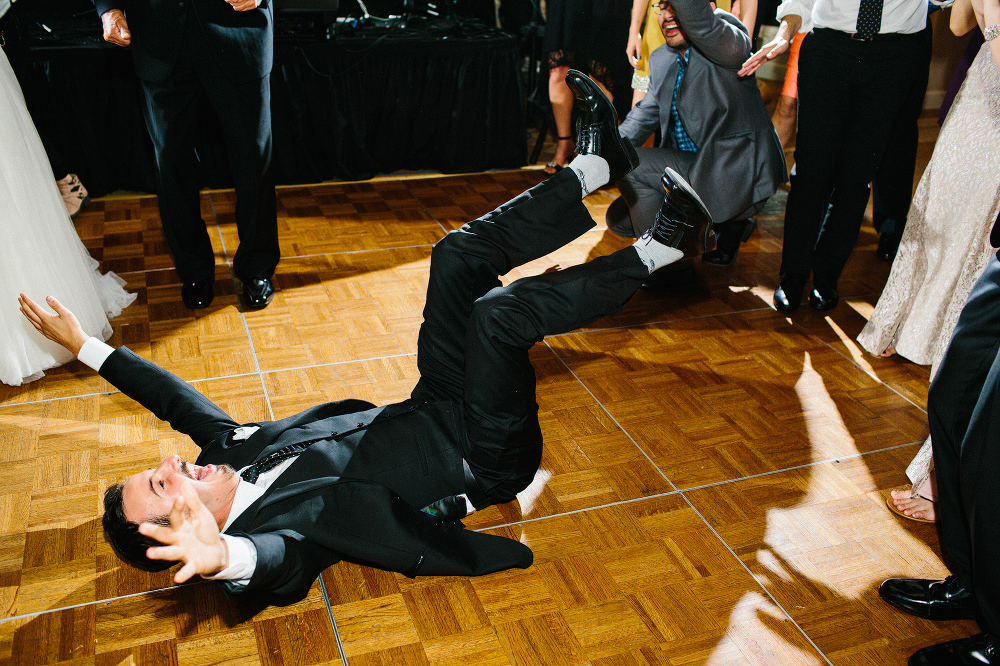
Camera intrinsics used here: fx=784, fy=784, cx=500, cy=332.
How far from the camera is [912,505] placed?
1.98 m

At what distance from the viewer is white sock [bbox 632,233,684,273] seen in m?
1.87

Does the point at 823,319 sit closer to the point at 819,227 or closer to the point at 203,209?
the point at 819,227

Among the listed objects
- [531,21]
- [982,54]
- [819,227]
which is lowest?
[819,227]

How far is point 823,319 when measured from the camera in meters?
3.00

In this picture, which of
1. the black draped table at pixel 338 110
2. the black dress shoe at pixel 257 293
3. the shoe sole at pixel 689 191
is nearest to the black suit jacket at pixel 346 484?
the shoe sole at pixel 689 191

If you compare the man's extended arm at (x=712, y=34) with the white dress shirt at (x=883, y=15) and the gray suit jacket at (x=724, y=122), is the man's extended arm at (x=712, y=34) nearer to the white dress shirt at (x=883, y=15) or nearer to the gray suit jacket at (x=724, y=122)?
the gray suit jacket at (x=724, y=122)

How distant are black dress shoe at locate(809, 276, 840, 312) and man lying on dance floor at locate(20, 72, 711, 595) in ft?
4.05

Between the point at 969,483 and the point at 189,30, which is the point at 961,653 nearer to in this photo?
the point at 969,483

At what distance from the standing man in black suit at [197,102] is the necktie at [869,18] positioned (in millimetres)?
1972

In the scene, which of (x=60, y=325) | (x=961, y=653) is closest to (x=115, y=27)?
(x=60, y=325)

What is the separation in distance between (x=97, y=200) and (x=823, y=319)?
3324 millimetres

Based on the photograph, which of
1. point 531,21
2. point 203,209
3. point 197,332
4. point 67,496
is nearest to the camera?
point 67,496

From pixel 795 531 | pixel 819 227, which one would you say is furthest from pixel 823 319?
pixel 795 531

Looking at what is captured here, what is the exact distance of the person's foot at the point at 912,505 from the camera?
77.4 inches
